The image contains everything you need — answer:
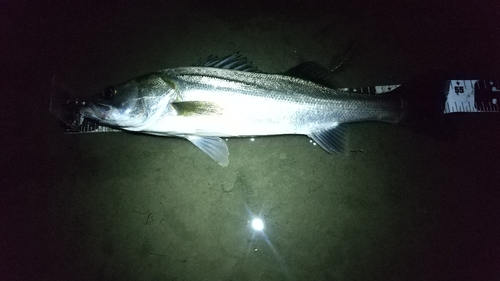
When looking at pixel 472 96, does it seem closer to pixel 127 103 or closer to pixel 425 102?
pixel 425 102

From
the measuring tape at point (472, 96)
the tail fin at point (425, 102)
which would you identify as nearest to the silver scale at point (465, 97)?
the measuring tape at point (472, 96)

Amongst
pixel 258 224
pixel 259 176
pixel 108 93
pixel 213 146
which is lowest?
pixel 258 224

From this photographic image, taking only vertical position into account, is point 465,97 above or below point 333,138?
above

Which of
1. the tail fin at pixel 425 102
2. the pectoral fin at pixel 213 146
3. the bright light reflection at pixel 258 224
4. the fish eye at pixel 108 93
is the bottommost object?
the bright light reflection at pixel 258 224

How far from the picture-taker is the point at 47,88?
2816 millimetres

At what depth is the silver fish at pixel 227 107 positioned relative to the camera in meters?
2.27

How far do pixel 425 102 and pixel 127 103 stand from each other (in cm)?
241

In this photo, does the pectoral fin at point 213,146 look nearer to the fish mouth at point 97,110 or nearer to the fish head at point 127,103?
the fish head at point 127,103

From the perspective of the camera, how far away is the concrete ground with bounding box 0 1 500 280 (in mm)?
2463

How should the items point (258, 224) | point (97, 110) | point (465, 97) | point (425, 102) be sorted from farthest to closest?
point (465, 97), point (258, 224), point (425, 102), point (97, 110)

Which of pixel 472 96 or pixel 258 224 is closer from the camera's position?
pixel 258 224

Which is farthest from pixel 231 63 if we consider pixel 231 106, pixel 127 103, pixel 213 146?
pixel 127 103

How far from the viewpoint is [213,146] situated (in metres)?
2.42

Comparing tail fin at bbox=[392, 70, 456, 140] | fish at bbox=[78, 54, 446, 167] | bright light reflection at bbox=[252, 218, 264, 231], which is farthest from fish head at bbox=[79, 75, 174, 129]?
tail fin at bbox=[392, 70, 456, 140]
